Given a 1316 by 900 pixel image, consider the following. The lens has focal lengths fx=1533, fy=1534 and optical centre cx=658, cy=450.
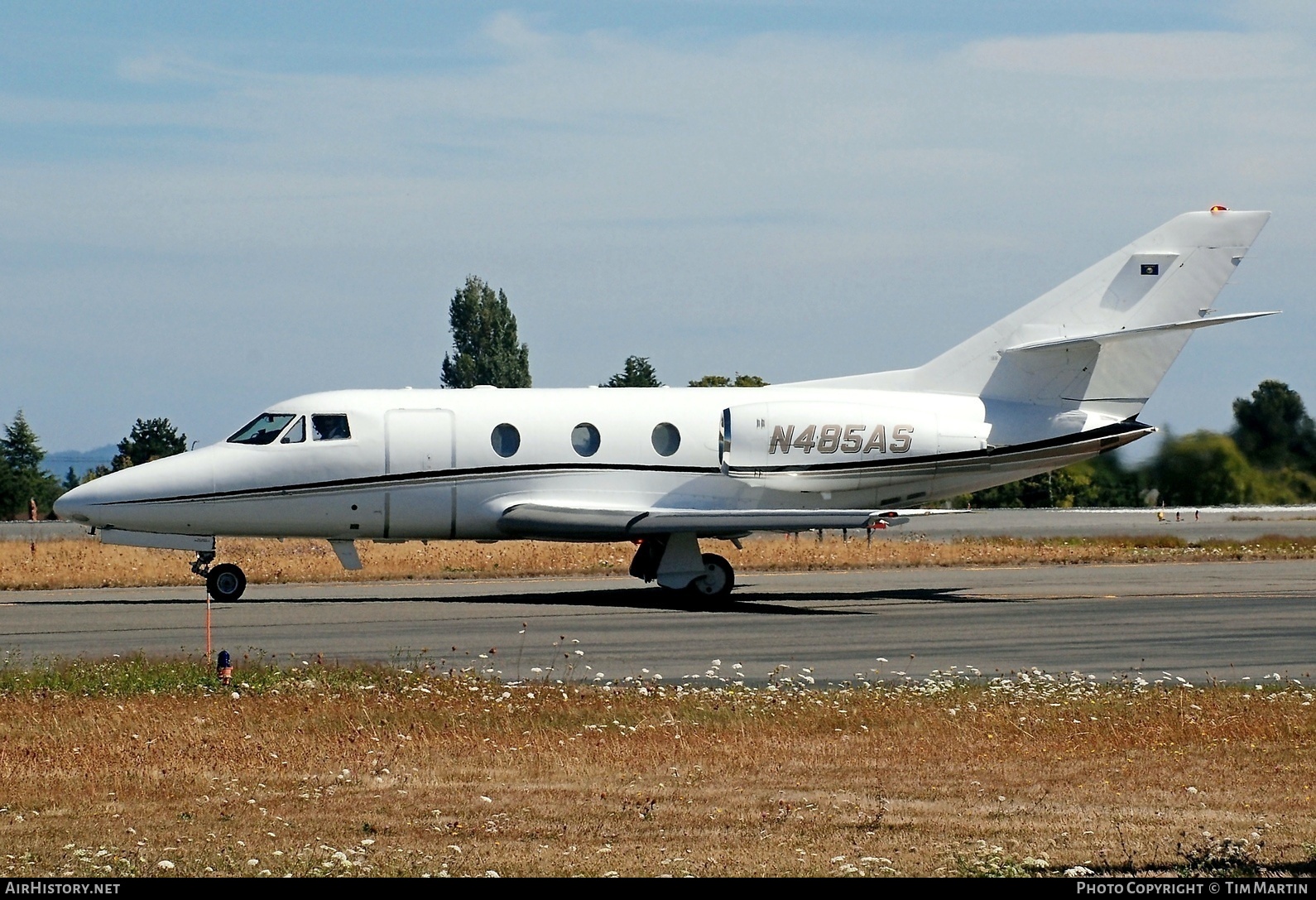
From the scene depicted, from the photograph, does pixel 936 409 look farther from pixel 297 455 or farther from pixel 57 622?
pixel 57 622

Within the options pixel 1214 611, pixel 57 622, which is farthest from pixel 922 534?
pixel 57 622

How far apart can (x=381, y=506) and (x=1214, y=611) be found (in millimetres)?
12990

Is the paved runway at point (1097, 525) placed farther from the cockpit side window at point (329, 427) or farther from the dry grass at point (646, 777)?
the dry grass at point (646, 777)

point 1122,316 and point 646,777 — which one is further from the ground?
point 1122,316

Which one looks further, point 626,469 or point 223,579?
point 626,469

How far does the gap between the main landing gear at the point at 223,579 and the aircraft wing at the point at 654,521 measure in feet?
14.4

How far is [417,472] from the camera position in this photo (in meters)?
25.0

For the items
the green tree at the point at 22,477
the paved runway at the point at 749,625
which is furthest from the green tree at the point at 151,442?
the paved runway at the point at 749,625

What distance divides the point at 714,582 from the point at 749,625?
141 inches

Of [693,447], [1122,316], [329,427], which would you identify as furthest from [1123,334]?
[329,427]

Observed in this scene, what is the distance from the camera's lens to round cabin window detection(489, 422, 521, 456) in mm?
25281

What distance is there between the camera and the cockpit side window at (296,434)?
25.0 m

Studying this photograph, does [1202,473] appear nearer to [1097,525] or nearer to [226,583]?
[1097,525]

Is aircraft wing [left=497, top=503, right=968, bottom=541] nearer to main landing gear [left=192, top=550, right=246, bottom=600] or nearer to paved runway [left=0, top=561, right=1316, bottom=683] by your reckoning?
paved runway [left=0, top=561, right=1316, bottom=683]
